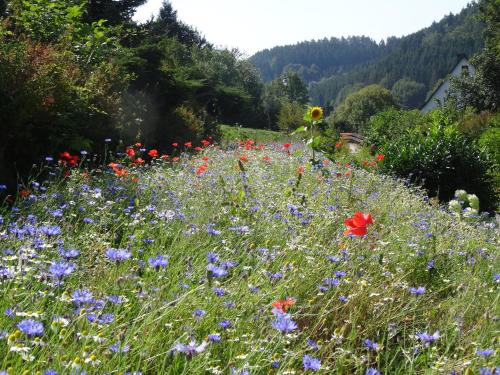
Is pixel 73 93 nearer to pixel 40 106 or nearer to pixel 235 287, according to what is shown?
pixel 40 106

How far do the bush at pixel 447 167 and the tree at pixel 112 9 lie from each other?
15.6 metres

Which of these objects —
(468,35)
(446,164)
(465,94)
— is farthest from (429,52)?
(446,164)

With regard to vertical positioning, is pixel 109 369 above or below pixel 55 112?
below

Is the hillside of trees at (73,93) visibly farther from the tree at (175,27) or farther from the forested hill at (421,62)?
the forested hill at (421,62)

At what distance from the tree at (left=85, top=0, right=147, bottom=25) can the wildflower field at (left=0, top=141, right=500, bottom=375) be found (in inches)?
737

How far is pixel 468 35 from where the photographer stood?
14975 centimetres

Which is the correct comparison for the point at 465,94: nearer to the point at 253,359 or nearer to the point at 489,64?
the point at 489,64

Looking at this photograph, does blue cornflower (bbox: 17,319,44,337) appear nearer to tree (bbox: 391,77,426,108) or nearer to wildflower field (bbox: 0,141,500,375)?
wildflower field (bbox: 0,141,500,375)

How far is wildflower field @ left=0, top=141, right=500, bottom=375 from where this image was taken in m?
1.73

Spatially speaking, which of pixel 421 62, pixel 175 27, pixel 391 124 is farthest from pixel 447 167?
pixel 421 62

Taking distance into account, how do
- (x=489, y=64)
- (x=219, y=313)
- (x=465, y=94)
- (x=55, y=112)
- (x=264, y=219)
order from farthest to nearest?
(x=465, y=94), (x=489, y=64), (x=55, y=112), (x=264, y=219), (x=219, y=313)

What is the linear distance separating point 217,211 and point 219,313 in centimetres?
189

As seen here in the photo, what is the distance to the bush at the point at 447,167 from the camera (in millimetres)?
9680

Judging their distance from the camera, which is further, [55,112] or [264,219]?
[55,112]
